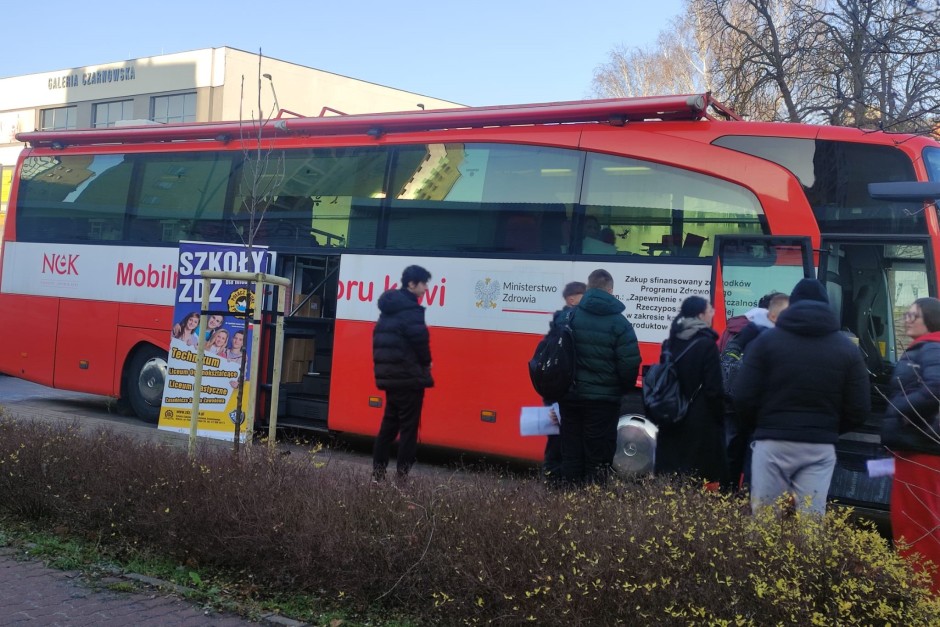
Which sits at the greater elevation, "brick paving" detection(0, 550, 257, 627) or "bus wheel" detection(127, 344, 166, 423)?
"bus wheel" detection(127, 344, 166, 423)

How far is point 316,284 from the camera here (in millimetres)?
12047

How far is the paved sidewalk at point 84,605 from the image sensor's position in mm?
5172

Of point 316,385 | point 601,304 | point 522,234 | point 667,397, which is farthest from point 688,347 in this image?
point 316,385

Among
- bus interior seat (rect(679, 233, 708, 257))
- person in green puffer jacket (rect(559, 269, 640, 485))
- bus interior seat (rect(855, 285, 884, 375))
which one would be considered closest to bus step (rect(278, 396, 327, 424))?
bus interior seat (rect(679, 233, 708, 257))

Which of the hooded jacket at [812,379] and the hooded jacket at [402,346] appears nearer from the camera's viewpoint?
the hooded jacket at [812,379]

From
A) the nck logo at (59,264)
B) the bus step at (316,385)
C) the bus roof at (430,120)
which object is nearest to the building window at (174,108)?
the bus roof at (430,120)

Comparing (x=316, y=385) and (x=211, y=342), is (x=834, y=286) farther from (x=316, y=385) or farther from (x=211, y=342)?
(x=316, y=385)

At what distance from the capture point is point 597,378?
7.24 m

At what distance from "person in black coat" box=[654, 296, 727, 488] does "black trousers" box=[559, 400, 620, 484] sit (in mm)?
494

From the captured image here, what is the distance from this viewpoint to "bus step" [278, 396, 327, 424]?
11820 mm

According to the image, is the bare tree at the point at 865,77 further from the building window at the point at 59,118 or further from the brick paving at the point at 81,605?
the building window at the point at 59,118

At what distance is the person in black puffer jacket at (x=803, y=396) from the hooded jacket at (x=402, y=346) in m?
3.26

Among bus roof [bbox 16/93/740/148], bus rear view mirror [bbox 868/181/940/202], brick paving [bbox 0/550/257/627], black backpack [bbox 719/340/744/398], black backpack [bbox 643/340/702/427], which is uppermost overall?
bus roof [bbox 16/93/740/148]

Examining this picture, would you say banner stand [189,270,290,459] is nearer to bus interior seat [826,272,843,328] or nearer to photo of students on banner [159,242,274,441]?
photo of students on banner [159,242,274,441]
